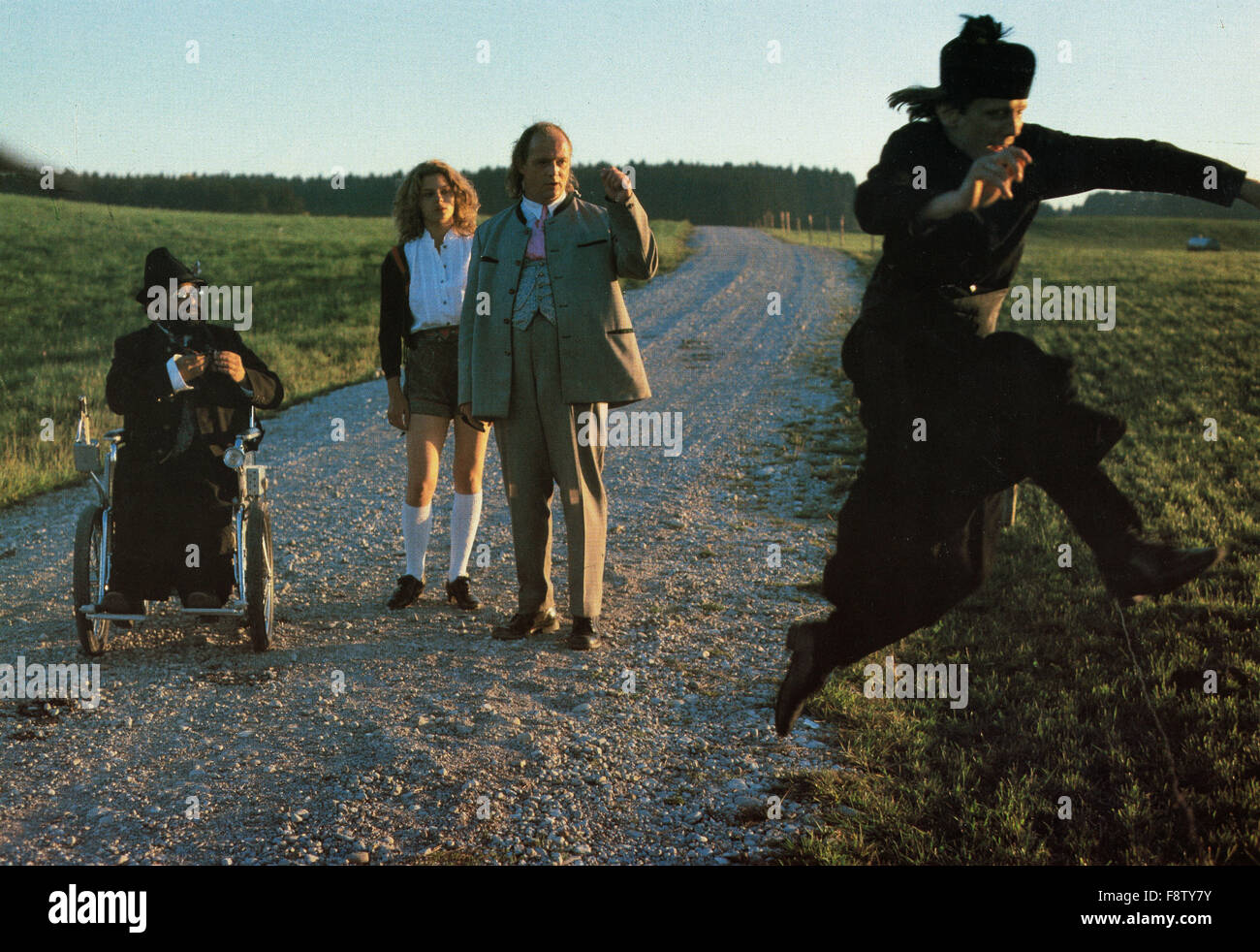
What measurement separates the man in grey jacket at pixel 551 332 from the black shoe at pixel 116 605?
5.87 feet

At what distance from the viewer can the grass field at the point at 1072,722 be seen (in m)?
3.42

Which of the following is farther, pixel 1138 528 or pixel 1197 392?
pixel 1197 392

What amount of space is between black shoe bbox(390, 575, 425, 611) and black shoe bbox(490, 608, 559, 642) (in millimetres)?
696

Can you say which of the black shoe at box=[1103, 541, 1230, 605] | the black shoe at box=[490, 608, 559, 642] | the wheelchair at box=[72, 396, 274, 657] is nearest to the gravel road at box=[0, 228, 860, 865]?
the black shoe at box=[490, 608, 559, 642]

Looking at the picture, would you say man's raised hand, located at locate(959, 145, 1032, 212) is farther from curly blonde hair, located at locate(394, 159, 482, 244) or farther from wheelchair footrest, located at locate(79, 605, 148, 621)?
wheelchair footrest, located at locate(79, 605, 148, 621)

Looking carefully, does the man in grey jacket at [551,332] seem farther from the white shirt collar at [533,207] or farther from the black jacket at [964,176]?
the black jacket at [964,176]

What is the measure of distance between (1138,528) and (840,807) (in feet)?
5.34

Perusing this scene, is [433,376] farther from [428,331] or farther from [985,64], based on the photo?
[985,64]

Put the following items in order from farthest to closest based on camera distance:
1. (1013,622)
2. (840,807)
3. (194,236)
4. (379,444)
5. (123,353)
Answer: (194,236), (379,444), (1013,622), (123,353), (840,807)

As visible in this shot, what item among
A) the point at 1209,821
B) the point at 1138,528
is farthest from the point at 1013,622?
the point at 1138,528

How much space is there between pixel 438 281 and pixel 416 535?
1386 millimetres

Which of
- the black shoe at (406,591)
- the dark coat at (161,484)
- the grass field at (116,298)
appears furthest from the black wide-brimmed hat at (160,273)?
the grass field at (116,298)

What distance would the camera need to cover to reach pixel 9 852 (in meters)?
3.38
